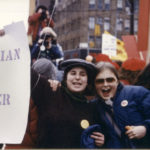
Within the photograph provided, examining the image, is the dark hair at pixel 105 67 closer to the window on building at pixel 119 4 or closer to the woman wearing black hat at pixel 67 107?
the woman wearing black hat at pixel 67 107

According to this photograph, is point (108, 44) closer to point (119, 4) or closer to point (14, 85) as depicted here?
point (119, 4)

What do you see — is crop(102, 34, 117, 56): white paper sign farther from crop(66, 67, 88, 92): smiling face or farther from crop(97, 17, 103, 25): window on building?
crop(66, 67, 88, 92): smiling face

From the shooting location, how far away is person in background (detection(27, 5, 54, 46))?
2848mm

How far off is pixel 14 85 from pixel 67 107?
1.47ft

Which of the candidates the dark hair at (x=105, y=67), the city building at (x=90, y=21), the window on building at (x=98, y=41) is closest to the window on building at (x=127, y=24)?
the city building at (x=90, y=21)

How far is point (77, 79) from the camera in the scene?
109 inches

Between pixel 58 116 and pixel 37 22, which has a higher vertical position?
pixel 37 22

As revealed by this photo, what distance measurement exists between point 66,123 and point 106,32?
751 mm

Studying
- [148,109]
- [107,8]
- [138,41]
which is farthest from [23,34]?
[148,109]

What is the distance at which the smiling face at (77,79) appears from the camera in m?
2.76

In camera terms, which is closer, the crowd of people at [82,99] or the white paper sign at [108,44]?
the crowd of people at [82,99]

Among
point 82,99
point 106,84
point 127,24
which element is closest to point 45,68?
point 82,99

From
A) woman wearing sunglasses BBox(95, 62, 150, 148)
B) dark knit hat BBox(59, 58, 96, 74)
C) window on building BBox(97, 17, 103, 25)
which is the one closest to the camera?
woman wearing sunglasses BBox(95, 62, 150, 148)

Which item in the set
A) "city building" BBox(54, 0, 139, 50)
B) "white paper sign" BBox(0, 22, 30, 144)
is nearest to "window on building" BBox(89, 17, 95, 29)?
"city building" BBox(54, 0, 139, 50)
